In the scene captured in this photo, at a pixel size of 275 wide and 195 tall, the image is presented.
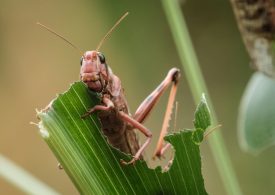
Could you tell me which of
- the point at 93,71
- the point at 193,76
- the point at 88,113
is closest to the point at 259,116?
the point at 193,76

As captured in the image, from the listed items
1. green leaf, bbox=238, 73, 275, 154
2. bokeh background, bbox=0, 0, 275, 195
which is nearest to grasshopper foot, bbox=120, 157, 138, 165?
green leaf, bbox=238, 73, 275, 154

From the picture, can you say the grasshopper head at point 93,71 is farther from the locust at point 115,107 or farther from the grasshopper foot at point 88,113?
the grasshopper foot at point 88,113

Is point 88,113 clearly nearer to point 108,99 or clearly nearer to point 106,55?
point 108,99

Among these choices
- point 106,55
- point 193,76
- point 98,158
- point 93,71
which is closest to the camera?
point 98,158

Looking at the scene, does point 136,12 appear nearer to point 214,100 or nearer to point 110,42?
point 110,42

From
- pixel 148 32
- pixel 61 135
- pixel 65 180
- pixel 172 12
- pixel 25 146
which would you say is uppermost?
pixel 148 32

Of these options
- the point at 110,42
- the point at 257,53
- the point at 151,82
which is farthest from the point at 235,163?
the point at 257,53
